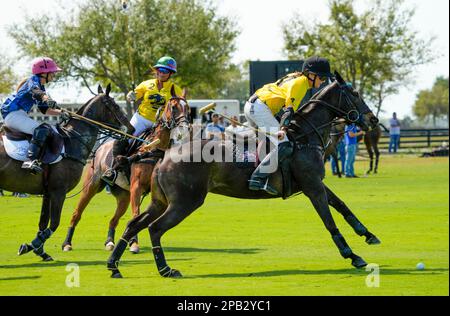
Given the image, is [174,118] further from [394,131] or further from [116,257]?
[394,131]

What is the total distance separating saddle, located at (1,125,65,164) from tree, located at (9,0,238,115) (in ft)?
127

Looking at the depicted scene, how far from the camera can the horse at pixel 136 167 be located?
15.5 metres

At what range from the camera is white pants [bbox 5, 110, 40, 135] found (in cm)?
1639

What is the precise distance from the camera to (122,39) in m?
56.8

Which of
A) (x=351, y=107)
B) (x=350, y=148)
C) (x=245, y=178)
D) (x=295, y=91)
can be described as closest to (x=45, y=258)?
(x=245, y=178)

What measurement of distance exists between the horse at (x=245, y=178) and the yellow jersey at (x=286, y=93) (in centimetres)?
36

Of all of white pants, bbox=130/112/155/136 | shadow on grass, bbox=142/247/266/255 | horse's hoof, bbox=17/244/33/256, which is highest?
white pants, bbox=130/112/155/136

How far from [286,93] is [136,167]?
3324mm

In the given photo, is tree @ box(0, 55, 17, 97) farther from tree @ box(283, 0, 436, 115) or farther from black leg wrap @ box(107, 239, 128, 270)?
black leg wrap @ box(107, 239, 128, 270)

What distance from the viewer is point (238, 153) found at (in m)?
14.7

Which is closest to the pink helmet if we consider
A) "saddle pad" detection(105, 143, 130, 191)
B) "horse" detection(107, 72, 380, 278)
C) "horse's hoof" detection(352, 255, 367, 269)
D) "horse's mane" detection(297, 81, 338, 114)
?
"saddle pad" detection(105, 143, 130, 191)

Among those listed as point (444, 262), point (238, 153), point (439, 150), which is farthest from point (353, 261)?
point (439, 150)

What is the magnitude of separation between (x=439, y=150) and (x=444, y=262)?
38.8 m

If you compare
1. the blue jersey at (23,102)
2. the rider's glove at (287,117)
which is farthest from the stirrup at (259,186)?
the blue jersey at (23,102)
